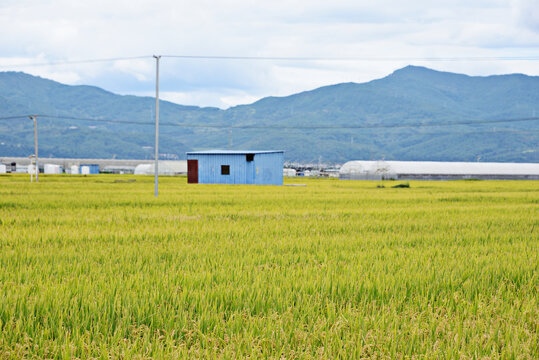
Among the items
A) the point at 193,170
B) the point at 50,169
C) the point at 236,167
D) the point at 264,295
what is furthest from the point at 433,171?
the point at 50,169

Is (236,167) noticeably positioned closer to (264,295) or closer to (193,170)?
(193,170)

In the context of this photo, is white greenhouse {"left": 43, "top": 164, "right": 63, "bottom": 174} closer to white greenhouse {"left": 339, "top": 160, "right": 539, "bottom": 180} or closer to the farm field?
white greenhouse {"left": 339, "top": 160, "right": 539, "bottom": 180}

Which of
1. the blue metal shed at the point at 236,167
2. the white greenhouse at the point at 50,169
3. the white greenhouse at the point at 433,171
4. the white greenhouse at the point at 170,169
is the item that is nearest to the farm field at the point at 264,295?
the blue metal shed at the point at 236,167

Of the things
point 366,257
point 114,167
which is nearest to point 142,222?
point 366,257

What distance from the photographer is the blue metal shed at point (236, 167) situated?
4931cm

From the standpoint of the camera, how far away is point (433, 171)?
75.6m

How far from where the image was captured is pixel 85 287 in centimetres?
573

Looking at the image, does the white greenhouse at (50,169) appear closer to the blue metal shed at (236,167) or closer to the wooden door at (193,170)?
the blue metal shed at (236,167)

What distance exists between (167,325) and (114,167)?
118 metres

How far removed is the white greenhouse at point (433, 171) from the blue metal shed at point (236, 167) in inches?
1019

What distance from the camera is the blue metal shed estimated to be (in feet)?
162

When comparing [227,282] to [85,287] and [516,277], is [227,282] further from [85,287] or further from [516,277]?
[516,277]

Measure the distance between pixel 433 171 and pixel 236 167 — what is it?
38.2 meters

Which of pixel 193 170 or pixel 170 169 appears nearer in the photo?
pixel 193 170
